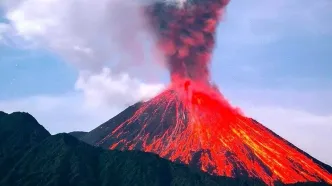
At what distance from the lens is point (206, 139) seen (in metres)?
125

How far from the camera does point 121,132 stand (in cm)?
13450

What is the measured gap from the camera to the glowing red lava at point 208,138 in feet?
368

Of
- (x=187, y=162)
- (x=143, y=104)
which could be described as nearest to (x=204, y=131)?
(x=187, y=162)

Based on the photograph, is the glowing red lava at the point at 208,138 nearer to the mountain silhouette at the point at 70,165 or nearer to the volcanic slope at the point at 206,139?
the volcanic slope at the point at 206,139

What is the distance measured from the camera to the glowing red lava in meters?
112

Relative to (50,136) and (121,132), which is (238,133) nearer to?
(121,132)

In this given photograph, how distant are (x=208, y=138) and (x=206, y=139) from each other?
24.4 inches

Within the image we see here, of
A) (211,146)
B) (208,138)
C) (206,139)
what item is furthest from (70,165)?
(208,138)

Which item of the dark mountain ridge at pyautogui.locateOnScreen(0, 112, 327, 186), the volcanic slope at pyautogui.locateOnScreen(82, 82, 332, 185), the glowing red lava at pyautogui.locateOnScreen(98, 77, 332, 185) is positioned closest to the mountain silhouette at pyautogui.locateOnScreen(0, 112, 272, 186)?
the dark mountain ridge at pyautogui.locateOnScreen(0, 112, 327, 186)

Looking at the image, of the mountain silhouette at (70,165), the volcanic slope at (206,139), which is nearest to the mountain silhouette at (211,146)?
the volcanic slope at (206,139)

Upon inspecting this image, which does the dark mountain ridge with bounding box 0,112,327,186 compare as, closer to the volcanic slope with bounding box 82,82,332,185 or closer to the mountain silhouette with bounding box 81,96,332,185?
the mountain silhouette with bounding box 81,96,332,185

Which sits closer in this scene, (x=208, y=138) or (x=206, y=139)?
(x=206, y=139)

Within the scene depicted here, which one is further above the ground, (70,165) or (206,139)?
(206,139)

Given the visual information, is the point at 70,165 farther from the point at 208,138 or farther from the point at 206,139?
the point at 208,138
